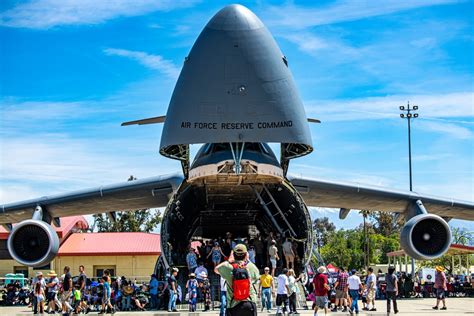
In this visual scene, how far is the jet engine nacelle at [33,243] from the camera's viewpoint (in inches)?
706

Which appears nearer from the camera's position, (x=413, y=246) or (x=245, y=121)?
(x=245, y=121)

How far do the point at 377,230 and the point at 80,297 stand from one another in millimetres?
63784

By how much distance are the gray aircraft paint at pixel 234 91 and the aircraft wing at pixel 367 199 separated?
3899 millimetres

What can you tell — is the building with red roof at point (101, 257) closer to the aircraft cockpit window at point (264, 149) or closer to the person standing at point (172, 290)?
the person standing at point (172, 290)

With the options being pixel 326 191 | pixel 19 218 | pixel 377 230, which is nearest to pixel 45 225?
pixel 19 218

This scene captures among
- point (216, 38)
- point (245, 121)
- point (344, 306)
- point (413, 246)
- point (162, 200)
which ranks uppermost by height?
point (216, 38)

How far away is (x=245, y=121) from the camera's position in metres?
15.6

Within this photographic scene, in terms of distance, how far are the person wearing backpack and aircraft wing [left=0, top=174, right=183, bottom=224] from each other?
11.1 m

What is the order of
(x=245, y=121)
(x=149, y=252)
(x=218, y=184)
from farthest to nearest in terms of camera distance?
(x=149, y=252), (x=218, y=184), (x=245, y=121)

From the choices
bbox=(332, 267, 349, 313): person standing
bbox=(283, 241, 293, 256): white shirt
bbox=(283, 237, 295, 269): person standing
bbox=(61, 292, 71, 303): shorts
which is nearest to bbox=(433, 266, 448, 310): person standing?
bbox=(332, 267, 349, 313): person standing

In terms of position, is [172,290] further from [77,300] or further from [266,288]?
[77,300]

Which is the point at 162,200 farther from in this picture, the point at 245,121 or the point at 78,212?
the point at 245,121

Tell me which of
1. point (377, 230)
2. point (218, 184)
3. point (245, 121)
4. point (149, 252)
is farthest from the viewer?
point (377, 230)

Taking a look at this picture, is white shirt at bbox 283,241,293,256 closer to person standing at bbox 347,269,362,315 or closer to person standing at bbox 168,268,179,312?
person standing at bbox 347,269,362,315
